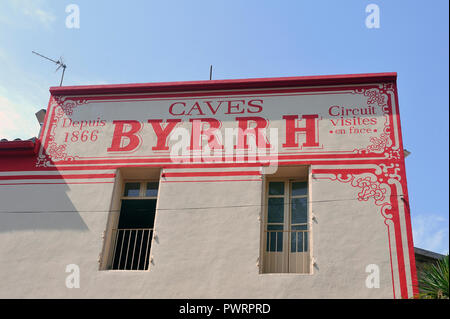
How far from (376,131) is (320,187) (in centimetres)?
177

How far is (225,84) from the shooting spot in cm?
1236

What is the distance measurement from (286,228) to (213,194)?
162cm

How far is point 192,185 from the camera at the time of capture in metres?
11.3

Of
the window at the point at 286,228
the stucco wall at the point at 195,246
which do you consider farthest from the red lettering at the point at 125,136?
the window at the point at 286,228

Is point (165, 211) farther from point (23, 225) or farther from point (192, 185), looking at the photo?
point (23, 225)

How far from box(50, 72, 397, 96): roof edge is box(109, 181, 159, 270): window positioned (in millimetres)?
2321

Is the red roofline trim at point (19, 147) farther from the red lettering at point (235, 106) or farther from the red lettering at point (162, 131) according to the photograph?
the red lettering at point (235, 106)

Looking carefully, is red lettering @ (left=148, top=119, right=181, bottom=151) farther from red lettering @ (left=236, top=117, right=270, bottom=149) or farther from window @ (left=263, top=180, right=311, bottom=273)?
window @ (left=263, top=180, right=311, bottom=273)

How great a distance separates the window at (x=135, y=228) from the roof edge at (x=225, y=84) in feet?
7.61

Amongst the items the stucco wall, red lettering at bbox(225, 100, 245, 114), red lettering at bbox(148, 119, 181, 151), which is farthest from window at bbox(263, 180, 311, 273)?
red lettering at bbox(148, 119, 181, 151)

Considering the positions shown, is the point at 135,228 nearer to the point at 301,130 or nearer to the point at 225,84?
the point at 225,84

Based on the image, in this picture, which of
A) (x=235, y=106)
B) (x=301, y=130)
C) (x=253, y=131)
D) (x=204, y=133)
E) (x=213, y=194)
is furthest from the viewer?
(x=235, y=106)

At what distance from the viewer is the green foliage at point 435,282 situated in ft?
28.1

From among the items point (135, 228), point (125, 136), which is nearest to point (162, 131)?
point (125, 136)
